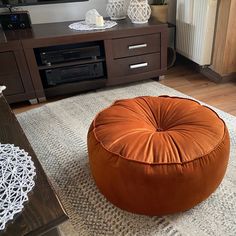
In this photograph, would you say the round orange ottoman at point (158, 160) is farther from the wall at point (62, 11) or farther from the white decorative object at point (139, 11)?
the wall at point (62, 11)

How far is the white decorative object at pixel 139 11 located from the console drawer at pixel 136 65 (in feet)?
1.00

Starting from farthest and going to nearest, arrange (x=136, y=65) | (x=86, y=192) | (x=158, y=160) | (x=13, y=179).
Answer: (x=136, y=65) → (x=86, y=192) → (x=158, y=160) → (x=13, y=179)

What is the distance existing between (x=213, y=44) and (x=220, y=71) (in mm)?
249

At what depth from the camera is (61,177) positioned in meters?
1.38

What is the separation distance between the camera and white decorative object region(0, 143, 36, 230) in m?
0.69

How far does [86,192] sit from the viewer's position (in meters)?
1.27

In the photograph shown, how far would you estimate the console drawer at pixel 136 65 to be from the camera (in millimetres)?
2178

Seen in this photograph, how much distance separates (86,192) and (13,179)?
0.54 m

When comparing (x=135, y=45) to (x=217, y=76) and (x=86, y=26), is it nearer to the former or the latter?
(x=86, y=26)

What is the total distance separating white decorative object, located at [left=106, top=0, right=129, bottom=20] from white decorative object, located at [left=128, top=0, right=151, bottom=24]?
17 cm

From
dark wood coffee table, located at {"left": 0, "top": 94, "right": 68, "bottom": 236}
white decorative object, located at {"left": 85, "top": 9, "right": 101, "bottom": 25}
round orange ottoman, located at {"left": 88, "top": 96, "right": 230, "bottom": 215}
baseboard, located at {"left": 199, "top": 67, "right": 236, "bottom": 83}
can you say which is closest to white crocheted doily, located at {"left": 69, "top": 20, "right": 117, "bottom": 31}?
white decorative object, located at {"left": 85, "top": 9, "right": 101, "bottom": 25}

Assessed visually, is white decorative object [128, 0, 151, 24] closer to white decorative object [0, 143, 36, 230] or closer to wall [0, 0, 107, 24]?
wall [0, 0, 107, 24]

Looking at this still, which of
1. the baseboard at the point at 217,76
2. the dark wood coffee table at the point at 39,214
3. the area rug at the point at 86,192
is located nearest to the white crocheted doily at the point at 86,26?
the area rug at the point at 86,192

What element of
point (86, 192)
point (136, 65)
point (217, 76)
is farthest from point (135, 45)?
point (86, 192)
